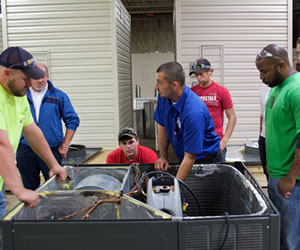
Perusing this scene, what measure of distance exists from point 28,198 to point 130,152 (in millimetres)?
1609

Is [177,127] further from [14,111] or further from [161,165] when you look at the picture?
[14,111]

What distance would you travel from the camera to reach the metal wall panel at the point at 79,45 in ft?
20.6

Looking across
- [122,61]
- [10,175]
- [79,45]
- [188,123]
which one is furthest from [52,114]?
[122,61]

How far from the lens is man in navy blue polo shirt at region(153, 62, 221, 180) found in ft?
8.45

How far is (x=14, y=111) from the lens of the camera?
2.27 meters

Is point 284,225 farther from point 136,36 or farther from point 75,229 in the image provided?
point 136,36

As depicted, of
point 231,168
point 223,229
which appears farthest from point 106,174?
point 223,229

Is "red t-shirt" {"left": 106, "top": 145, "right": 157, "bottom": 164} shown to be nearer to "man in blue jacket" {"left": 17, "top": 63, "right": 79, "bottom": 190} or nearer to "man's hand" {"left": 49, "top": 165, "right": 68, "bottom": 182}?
"man in blue jacket" {"left": 17, "top": 63, "right": 79, "bottom": 190}

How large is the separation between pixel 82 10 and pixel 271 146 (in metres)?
4.79

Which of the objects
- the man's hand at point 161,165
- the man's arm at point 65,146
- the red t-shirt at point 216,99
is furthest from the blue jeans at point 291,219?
the man's arm at point 65,146

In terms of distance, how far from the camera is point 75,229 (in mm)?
1750

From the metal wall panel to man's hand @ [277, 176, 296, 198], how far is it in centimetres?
446

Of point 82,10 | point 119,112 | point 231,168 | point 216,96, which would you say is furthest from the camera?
point 119,112

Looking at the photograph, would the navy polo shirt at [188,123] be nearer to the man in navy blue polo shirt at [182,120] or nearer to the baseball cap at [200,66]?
the man in navy blue polo shirt at [182,120]
